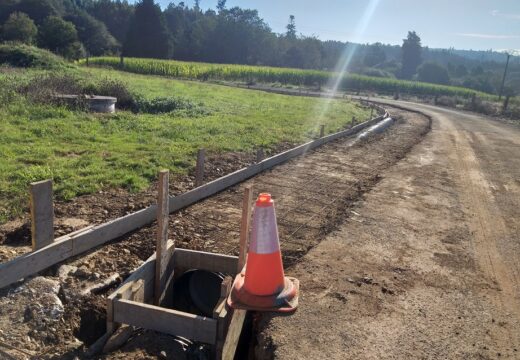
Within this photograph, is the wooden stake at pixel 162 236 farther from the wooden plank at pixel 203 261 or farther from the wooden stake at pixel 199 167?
the wooden stake at pixel 199 167

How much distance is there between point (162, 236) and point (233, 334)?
3.59ft

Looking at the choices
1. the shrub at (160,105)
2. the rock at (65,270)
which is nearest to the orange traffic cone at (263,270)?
the rock at (65,270)

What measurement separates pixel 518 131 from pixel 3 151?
23630mm

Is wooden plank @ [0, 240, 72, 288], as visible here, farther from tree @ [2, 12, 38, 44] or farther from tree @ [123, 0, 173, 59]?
tree @ [123, 0, 173, 59]

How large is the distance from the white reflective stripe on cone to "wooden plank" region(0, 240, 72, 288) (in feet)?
6.60

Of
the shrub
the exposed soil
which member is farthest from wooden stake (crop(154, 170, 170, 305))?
the shrub

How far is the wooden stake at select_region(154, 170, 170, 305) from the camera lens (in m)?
4.07

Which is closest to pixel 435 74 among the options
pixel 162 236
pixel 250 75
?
pixel 250 75

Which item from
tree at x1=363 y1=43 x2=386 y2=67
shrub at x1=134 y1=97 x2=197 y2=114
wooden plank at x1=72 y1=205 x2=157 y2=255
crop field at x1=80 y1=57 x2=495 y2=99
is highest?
tree at x1=363 y1=43 x2=386 y2=67

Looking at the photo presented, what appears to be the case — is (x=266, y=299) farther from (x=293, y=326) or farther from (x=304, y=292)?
(x=304, y=292)

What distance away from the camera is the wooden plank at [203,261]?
4629 mm

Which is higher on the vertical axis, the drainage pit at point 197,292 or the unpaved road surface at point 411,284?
the unpaved road surface at point 411,284

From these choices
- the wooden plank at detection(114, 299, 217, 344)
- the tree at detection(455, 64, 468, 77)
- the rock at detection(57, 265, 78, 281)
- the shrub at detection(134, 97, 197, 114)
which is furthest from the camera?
the tree at detection(455, 64, 468, 77)

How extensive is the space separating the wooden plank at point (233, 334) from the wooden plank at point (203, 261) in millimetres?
643
